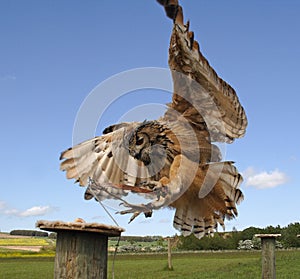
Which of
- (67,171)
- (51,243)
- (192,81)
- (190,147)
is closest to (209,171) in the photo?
(190,147)

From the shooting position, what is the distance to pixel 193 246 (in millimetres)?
49594

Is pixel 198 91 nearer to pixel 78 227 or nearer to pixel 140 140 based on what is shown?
pixel 140 140

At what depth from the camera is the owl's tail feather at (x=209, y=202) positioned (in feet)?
16.6

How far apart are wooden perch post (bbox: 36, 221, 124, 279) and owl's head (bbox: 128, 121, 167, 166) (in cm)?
231

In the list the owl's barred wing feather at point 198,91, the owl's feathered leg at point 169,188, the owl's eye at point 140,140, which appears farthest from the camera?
the owl's eye at point 140,140

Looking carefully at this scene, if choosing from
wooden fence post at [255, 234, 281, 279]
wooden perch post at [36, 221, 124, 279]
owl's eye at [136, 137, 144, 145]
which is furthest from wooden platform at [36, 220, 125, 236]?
wooden fence post at [255, 234, 281, 279]

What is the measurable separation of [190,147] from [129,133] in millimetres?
678

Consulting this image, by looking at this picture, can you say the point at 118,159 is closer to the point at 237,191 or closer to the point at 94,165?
the point at 94,165

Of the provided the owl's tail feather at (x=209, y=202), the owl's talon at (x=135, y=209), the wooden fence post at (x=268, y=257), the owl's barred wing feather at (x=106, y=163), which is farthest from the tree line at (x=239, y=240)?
the owl's talon at (x=135, y=209)

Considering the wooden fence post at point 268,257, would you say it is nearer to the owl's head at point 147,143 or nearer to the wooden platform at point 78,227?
the owl's head at point 147,143

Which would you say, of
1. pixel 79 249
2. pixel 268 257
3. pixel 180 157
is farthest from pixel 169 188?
pixel 268 257

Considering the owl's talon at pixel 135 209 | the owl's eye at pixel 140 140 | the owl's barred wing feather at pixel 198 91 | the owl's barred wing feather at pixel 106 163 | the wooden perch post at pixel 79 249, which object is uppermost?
the owl's barred wing feather at pixel 198 91

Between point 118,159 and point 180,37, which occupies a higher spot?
point 180,37

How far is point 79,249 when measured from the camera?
8.16ft
